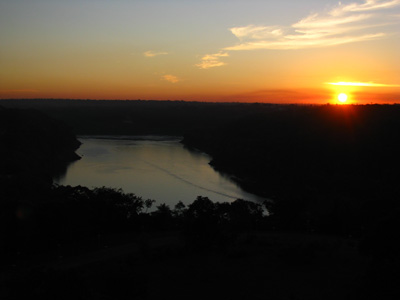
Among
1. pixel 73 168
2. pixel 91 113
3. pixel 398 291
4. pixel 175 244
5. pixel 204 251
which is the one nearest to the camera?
pixel 398 291

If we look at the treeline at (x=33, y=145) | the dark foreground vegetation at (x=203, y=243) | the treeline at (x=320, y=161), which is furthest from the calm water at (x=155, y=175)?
the dark foreground vegetation at (x=203, y=243)

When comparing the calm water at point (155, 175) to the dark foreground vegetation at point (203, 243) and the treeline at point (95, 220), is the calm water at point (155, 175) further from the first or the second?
the treeline at point (95, 220)

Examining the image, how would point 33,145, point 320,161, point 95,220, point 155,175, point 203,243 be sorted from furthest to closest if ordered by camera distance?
point 33,145
point 320,161
point 155,175
point 95,220
point 203,243

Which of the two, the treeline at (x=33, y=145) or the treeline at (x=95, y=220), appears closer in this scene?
the treeline at (x=95, y=220)

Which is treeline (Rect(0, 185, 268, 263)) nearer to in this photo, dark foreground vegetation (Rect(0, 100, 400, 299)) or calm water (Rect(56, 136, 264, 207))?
dark foreground vegetation (Rect(0, 100, 400, 299))

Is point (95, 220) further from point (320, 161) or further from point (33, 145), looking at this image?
point (33, 145)

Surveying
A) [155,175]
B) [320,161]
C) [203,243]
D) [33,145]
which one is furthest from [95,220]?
[33,145]

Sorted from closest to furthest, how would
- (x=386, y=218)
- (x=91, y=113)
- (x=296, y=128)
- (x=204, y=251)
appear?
(x=386, y=218) → (x=204, y=251) → (x=296, y=128) → (x=91, y=113)

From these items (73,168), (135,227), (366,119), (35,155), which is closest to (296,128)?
(366,119)

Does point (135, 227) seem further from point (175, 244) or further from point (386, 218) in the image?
point (386, 218)
